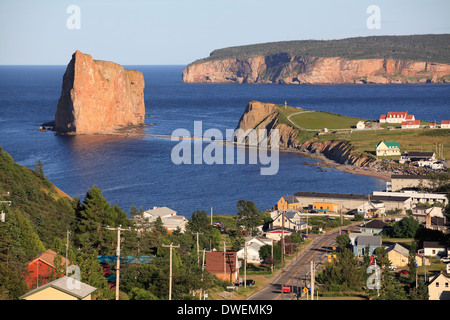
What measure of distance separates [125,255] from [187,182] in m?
35.6

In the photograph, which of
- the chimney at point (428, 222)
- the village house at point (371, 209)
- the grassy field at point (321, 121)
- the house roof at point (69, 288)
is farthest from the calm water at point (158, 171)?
the house roof at point (69, 288)

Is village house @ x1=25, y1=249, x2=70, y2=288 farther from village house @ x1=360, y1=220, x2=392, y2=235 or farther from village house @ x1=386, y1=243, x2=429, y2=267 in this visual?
village house @ x1=360, y1=220, x2=392, y2=235

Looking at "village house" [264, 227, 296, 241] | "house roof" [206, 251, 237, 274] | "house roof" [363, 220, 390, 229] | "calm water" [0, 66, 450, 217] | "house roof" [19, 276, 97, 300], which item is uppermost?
"house roof" [19, 276, 97, 300]

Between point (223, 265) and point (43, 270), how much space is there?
380 inches

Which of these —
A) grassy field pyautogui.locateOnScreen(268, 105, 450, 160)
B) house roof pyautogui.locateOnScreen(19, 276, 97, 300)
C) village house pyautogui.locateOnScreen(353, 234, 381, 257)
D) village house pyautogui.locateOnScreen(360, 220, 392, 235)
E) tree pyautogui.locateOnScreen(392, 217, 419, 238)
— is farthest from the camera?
grassy field pyautogui.locateOnScreen(268, 105, 450, 160)

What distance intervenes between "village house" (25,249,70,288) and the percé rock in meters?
79.1

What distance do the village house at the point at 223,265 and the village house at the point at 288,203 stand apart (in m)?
16.7

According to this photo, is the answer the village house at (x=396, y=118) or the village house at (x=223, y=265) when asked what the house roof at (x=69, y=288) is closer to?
the village house at (x=223, y=265)

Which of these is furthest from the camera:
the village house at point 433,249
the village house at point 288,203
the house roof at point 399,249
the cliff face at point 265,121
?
the cliff face at point 265,121

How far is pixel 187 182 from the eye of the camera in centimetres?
5812

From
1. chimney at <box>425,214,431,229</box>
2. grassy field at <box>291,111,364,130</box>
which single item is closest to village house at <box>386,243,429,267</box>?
chimney at <box>425,214,431,229</box>

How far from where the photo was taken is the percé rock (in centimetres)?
9600

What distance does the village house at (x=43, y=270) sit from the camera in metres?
17.9

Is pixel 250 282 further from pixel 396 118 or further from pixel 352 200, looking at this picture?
pixel 396 118
